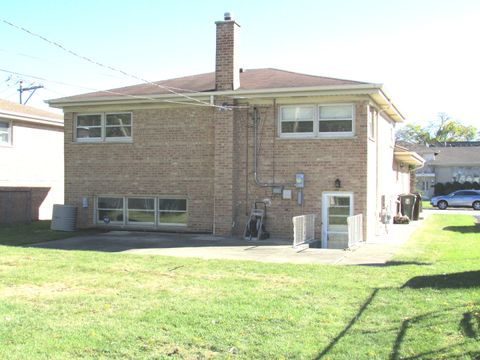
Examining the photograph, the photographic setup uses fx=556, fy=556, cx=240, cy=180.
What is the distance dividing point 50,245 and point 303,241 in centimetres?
684

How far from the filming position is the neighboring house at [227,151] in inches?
645

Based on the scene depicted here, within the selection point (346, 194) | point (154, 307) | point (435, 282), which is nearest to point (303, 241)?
point (346, 194)

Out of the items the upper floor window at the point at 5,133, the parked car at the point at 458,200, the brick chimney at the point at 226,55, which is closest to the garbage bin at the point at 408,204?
the brick chimney at the point at 226,55

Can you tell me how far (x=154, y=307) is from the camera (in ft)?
24.9

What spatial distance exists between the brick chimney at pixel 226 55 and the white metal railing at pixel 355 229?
555cm

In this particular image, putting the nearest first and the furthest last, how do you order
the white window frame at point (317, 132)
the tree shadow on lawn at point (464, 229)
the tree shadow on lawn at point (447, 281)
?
the tree shadow on lawn at point (447, 281), the white window frame at point (317, 132), the tree shadow on lawn at point (464, 229)

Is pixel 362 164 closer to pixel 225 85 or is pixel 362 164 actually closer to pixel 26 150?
pixel 225 85

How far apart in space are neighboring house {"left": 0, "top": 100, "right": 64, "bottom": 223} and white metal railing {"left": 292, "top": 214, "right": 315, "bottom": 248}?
1253 centimetres

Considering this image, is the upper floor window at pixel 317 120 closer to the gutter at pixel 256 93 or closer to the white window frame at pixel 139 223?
the gutter at pixel 256 93

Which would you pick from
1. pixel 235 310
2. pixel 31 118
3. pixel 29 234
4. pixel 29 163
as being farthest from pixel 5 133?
pixel 235 310

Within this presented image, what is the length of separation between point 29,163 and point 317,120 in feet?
43.2

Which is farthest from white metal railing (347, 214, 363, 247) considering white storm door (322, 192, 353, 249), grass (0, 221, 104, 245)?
grass (0, 221, 104, 245)

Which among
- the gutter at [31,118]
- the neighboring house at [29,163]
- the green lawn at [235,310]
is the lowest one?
the green lawn at [235,310]

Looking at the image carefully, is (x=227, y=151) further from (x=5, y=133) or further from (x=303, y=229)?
(x=5, y=133)
